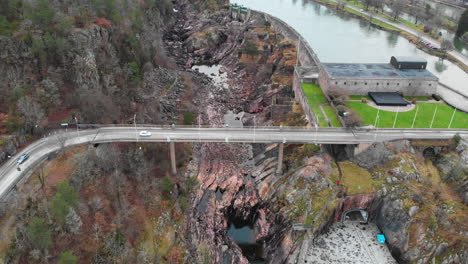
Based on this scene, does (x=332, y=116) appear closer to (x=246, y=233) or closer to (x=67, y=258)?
(x=246, y=233)

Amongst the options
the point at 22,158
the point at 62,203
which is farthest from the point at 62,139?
the point at 62,203

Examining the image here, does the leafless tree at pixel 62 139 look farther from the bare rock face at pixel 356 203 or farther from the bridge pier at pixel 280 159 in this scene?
the bare rock face at pixel 356 203

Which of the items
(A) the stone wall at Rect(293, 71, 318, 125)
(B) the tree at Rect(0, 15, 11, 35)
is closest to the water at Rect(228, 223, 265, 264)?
(A) the stone wall at Rect(293, 71, 318, 125)

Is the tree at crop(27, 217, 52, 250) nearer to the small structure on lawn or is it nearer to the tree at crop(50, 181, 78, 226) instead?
the tree at crop(50, 181, 78, 226)

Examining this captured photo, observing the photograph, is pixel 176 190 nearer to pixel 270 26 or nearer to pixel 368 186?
pixel 368 186

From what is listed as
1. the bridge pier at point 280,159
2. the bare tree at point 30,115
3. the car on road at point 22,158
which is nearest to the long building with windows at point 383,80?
the bridge pier at point 280,159
